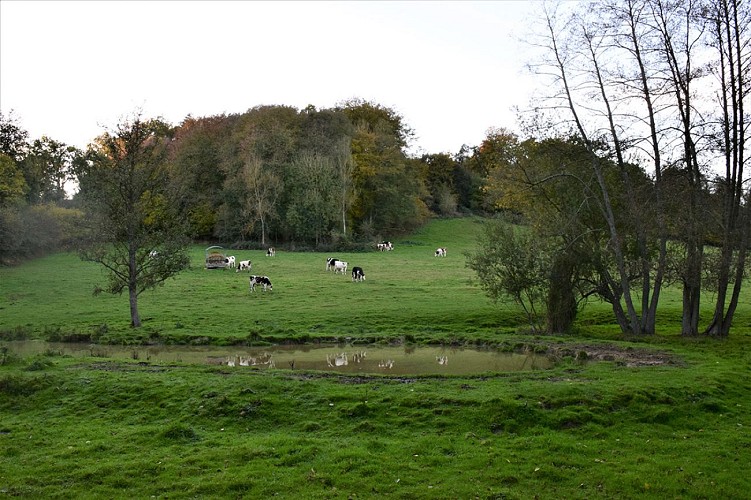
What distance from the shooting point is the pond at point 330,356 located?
2005cm

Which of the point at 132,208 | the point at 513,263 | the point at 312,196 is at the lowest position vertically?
the point at 513,263

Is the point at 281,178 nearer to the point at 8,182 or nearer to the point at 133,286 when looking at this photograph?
the point at 8,182

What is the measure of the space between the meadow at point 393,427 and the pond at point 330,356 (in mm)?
1058

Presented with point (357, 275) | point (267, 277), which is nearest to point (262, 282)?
point (267, 277)

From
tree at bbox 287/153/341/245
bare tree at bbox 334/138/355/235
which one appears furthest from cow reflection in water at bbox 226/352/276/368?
bare tree at bbox 334/138/355/235

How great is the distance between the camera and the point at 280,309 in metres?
33.0

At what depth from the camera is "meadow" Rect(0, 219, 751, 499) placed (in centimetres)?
963

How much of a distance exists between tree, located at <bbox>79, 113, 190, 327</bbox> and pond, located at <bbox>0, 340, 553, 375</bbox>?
486 centimetres

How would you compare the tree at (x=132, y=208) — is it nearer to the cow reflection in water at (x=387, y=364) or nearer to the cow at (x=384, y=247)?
the cow reflection in water at (x=387, y=364)

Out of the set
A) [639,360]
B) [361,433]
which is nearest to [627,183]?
[639,360]

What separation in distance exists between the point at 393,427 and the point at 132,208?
20304 millimetres

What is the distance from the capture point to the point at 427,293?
1512 inches

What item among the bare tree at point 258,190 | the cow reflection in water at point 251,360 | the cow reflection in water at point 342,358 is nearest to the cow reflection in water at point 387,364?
the cow reflection in water at point 342,358

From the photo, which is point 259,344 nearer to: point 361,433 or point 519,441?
point 361,433
